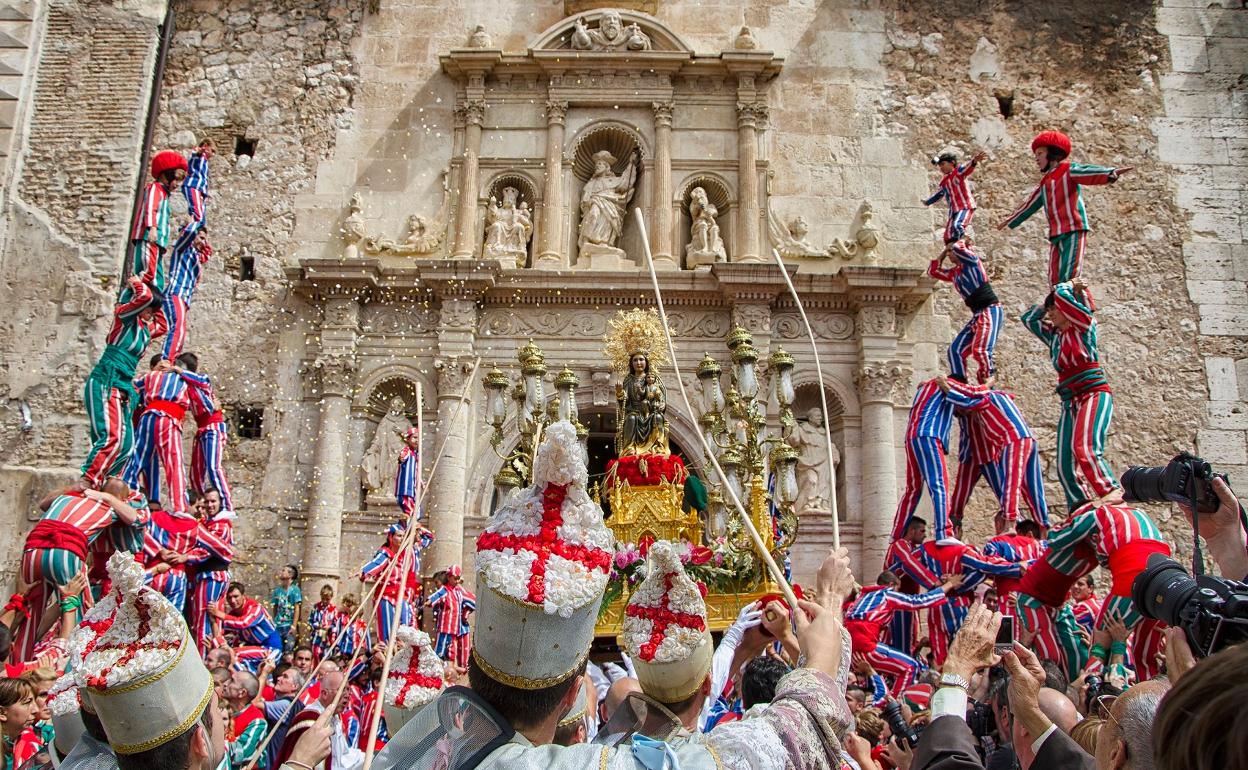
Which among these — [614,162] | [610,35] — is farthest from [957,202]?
[610,35]

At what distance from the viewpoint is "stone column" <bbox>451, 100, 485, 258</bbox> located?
550 inches

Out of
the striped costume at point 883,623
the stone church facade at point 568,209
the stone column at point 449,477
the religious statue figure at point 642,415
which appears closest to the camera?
the striped costume at point 883,623

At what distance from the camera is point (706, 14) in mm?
15234

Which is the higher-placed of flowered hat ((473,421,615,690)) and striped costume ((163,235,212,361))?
striped costume ((163,235,212,361))

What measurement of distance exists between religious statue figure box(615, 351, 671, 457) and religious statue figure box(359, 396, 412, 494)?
476 cm

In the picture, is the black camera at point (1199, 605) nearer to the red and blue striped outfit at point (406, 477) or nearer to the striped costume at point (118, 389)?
the striped costume at point (118, 389)

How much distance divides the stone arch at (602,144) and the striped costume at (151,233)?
6.06 meters

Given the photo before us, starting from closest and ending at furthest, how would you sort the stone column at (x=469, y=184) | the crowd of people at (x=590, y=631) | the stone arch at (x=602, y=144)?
the crowd of people at (x=590, y=631)
the stone column at (x=469, y=184)
the stone arch at (x=602, y=144)

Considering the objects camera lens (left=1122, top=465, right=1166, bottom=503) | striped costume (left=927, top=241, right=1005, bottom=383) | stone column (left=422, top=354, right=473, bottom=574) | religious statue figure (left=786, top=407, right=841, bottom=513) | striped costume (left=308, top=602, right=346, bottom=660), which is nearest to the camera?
camera lens (left=1122, top=465, right=1166, bottom=503)

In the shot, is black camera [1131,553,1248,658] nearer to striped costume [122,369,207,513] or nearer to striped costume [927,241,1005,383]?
striped costume [927,241,1005,383]

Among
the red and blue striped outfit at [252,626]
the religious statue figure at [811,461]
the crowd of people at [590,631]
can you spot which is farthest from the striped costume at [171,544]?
the religious statue figure at [811,461]

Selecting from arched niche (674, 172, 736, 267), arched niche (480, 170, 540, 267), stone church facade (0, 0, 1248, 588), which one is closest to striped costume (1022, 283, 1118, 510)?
stone church facade (0, 0, 1248, 588)

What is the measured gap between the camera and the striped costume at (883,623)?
6754 mm

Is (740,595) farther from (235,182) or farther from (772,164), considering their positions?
(235,182)
